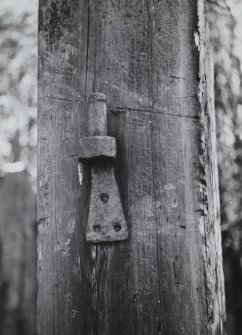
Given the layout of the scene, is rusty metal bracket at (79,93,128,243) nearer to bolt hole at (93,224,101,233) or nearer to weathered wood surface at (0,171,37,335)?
bolt hole at (93,224,101,233)

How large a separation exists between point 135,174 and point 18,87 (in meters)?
1.94

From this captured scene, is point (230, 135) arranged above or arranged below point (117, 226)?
above

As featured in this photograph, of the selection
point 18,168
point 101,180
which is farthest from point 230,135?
point 101,180

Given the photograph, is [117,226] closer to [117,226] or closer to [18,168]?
[117,226]

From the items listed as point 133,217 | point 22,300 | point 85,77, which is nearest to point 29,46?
point 22,300

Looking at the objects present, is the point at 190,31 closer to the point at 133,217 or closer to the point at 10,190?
the point at 133,217

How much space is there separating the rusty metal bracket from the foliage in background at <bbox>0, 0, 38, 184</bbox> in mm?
1724

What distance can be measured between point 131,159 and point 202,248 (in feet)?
0.78

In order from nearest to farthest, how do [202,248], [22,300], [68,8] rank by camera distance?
[202,248], [68,8], [22,300]

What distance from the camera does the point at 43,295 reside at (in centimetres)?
88

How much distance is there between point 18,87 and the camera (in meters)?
2.60

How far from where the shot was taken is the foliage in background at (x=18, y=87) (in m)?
2.54

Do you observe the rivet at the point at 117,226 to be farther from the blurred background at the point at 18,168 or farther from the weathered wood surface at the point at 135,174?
the blurred background at the point at 18,168

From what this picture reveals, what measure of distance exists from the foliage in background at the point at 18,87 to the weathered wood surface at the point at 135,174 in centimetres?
164
